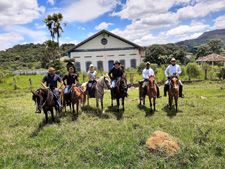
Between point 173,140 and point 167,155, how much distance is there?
2.11ft

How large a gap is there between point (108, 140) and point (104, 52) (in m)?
25.4

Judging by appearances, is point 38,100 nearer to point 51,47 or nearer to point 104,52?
point 51,47

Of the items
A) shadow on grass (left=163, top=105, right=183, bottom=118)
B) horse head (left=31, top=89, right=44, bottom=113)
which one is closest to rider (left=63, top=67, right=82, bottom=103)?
horse head (left=31, top=89, right=44, bottom=113)

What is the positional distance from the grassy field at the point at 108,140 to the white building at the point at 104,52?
22.3 metres

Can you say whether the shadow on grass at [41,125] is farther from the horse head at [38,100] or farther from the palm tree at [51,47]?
the palm tree at [51,47]

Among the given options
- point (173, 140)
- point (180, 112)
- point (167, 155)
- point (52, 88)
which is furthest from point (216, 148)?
point (52, 88)

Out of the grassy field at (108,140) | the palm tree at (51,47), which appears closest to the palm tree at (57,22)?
the palm tree at (51,47)

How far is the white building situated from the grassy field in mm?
22258

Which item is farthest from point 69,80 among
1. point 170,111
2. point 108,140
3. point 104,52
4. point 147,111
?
point 104,52

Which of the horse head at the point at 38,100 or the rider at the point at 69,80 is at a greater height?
the rider at the point at 69,80

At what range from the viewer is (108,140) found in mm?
5004

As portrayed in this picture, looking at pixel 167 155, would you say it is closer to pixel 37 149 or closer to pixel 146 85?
pixel 37 149

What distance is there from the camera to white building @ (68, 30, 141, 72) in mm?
28469

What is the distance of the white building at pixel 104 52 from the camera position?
28.5m
